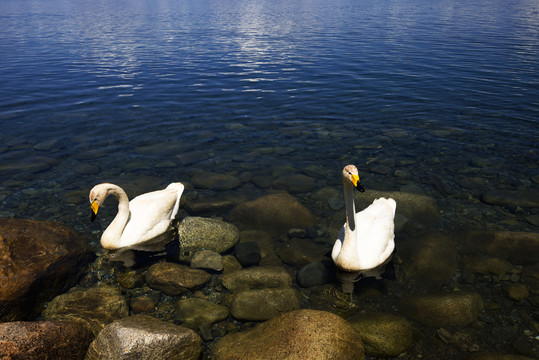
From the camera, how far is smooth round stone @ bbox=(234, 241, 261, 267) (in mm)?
8336

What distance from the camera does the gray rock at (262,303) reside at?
6.81m

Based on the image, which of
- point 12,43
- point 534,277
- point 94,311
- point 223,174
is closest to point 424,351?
point 534,277

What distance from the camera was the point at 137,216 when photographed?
9000mm

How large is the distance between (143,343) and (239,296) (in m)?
2.18

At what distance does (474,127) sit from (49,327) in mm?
14767

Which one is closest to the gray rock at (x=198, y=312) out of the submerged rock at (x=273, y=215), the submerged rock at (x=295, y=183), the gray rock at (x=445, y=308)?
the submerged rock at (x=273, y=215)

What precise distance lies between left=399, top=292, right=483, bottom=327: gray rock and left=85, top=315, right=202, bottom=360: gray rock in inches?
148

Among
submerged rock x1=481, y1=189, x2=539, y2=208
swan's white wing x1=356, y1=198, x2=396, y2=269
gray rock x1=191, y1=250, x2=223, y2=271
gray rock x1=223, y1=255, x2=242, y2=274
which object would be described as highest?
swan's white wing x1=356, y1=198, x2=396, y2=269

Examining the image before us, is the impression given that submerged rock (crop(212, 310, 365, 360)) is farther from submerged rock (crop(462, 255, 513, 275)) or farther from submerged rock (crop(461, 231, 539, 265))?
submerged rock (crop(461, 231, 539, 265))

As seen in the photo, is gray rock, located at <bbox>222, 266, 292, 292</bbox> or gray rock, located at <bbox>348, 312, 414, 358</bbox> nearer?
gray rock, located at <bbox>348, 312, 414, 358</bbox>

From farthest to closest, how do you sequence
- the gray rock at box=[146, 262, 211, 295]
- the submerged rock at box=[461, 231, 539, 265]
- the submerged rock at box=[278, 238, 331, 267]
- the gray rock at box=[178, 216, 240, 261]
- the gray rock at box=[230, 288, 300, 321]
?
the gray rock at box=[178, 216, 240, 261], the submerged rock at box=[278, 238, 331, 267], the submerged rock at box=[461, 231, 539, 265], the gray rock at box=[146, 262, 211, 295], the gray rock at box=[230, 288, 300, 321]

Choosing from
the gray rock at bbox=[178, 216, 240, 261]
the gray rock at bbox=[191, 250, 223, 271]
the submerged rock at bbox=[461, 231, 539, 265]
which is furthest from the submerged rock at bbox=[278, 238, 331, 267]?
the submerged rock at bbox=[461, 231, 539, 265]

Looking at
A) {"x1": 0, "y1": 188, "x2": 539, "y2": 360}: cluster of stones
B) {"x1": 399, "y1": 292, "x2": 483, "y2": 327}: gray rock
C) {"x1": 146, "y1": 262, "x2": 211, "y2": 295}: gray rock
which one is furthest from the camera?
{"x1": 146, "y1": 262, "x2": 211, "y2": 295}: gray rock

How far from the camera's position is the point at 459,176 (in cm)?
1134
